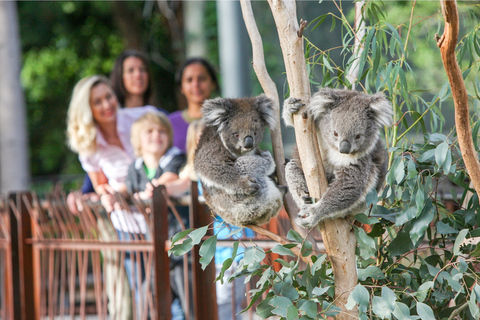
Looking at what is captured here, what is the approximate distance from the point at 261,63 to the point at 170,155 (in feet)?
4.21

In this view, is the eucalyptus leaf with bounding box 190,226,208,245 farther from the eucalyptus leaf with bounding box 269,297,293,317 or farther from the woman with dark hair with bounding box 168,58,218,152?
the woman with dark hair with bounding box 168,58,218,152

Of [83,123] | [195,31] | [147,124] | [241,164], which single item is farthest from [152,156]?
[195,31]

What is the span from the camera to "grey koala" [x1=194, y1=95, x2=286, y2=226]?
1.56 meters

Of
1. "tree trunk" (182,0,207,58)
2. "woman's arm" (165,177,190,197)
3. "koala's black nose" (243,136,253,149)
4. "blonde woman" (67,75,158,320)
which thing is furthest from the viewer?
"tree trunk" (182,0,207,58)

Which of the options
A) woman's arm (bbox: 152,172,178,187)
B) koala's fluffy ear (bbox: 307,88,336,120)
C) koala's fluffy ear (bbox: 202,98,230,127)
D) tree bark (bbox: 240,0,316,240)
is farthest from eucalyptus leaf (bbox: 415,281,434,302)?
woman's arm (bbox: 152,172,178,187)

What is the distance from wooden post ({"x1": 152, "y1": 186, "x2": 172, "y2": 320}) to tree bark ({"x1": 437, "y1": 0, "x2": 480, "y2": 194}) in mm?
1370

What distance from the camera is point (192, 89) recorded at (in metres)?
2.99

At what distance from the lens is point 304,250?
1255mm

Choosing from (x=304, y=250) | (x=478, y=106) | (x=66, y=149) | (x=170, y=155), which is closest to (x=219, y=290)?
(x=170, y=155)

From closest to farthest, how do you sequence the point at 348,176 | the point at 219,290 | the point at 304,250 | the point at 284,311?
the point at 284,311 → the point at 304,250 → the point at 348,176 → the point at 219,290

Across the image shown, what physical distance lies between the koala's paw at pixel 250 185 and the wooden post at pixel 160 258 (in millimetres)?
700

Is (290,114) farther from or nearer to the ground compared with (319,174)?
farther from the ground

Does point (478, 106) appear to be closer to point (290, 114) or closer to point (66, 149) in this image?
point (290, 114)

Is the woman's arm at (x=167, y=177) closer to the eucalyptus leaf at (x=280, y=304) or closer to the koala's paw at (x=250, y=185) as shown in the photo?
the koala's paw at (x=250, y=185)
